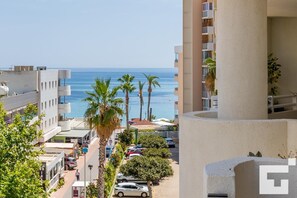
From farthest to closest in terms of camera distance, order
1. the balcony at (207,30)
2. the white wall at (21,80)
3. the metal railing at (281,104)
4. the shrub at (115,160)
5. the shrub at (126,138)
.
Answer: the shrub at (126,138)
the balcony at (207,30)
the white wall at (21,80)
the shrub at (115,160)
the metal railing at (281,104)

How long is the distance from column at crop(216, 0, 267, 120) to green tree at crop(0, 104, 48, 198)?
4.83 metres

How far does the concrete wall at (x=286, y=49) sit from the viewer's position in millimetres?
19844

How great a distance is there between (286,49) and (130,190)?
1878 centimetres

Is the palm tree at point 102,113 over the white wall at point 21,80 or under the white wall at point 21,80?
under

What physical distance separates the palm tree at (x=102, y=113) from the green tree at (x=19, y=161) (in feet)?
44.1

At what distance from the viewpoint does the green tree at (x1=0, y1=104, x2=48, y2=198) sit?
12.2 metres

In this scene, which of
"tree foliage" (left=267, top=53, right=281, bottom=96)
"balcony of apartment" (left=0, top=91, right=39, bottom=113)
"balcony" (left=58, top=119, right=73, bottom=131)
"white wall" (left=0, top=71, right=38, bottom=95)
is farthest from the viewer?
"balcony" (left=58, top=119, right=73, bottom=131)

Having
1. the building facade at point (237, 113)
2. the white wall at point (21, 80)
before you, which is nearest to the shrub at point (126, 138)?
the white wall at point (21, 80)

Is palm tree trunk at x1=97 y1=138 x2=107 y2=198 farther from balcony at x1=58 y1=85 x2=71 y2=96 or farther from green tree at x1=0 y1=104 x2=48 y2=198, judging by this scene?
balcony at x1=58 y1=85 x2=71 y2=96

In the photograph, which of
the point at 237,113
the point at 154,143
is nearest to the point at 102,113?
the point at 237,113

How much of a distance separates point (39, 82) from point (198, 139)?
46.0 m

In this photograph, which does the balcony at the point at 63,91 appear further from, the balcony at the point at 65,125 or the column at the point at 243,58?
the column at the point at 243,58

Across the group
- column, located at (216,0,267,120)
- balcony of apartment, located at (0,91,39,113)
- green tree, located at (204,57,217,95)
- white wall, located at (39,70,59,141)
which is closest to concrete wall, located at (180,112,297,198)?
column, located at (216,0,267,120)
